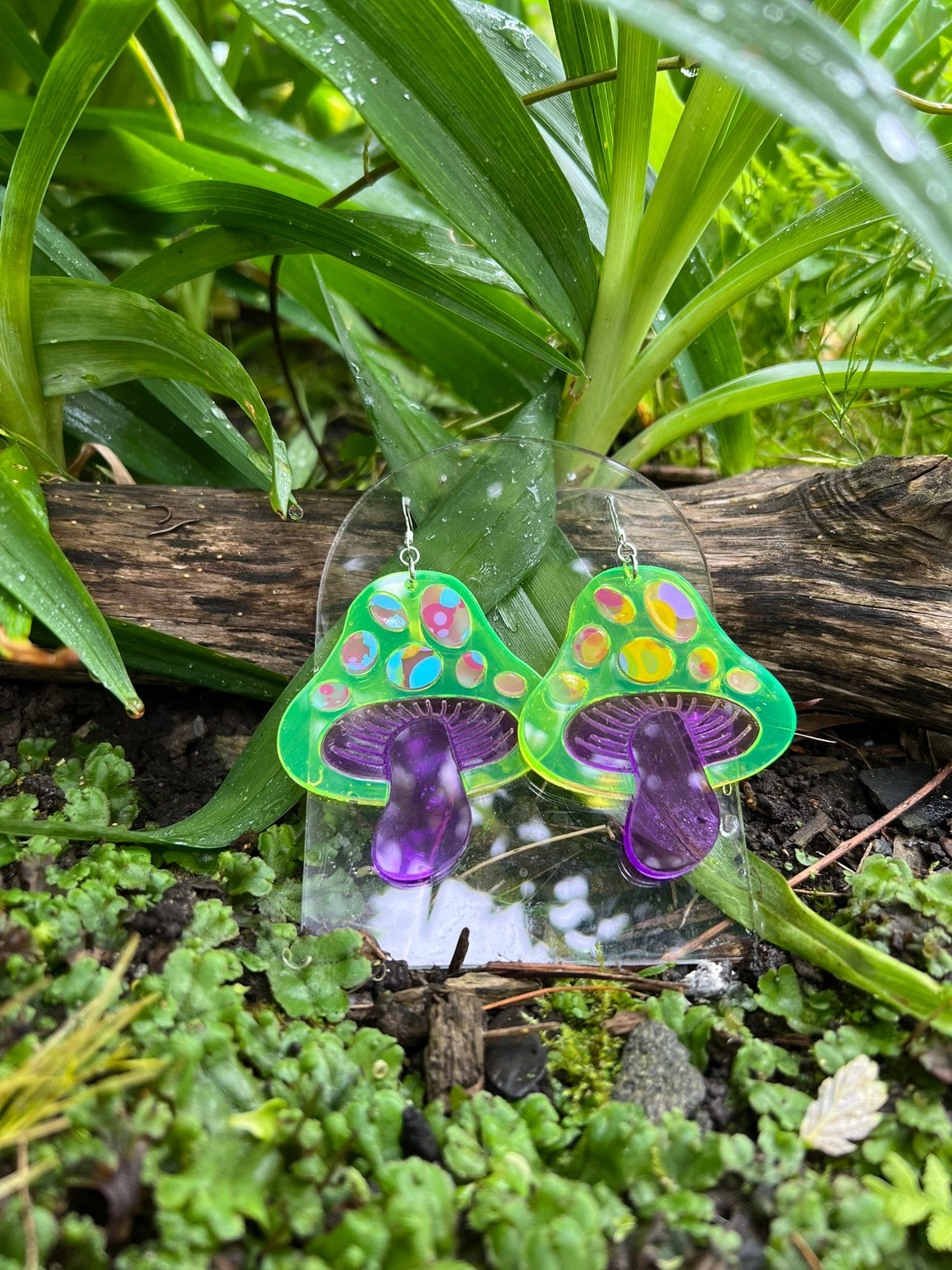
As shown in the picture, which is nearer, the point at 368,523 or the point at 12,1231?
the point at 12,1231

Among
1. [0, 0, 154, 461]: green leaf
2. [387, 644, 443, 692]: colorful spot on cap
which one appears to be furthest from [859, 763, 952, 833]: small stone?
[0, 0, 154, 461]: green leaf

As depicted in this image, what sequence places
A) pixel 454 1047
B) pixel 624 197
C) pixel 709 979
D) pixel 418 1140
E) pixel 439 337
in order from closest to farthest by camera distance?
pixel 418 1140, pixel 454 1047, pixel 709 979, pixel 624 197, pixel 439 337

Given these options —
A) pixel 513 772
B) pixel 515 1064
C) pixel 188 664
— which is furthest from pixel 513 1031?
pixel 188 664

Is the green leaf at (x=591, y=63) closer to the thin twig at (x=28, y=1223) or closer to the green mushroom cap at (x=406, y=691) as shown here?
the green mushroom cap at (x=406, y=691)

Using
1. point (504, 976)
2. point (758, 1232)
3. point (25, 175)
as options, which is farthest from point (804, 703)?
point (25, 175)

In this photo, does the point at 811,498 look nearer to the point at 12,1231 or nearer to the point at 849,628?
the point at 849,628

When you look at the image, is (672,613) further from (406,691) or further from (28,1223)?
(28,1223)

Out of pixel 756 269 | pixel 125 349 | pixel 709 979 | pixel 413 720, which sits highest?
pixel 756 269
